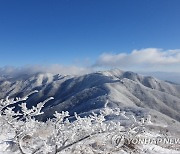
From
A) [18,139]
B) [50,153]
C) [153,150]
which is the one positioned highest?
[18,139]

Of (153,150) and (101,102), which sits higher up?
(153,150)

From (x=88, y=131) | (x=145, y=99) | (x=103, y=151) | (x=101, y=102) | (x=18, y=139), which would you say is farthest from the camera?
(x=145, y=99)

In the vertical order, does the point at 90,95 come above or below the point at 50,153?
below

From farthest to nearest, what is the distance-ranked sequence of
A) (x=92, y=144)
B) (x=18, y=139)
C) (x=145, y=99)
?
1. (x=145, y=99)
2. (x=92, y=144)
3. (x=18, y=139)

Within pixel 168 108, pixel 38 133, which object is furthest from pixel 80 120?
pixel 168 108

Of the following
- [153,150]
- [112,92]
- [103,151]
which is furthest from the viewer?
[112,92]

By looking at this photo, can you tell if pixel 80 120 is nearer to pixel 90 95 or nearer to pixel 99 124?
pixel 99 124

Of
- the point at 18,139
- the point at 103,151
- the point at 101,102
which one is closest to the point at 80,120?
the point at 18,139

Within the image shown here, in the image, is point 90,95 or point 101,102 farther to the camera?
point 90,95

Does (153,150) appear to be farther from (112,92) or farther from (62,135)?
(112,92)
